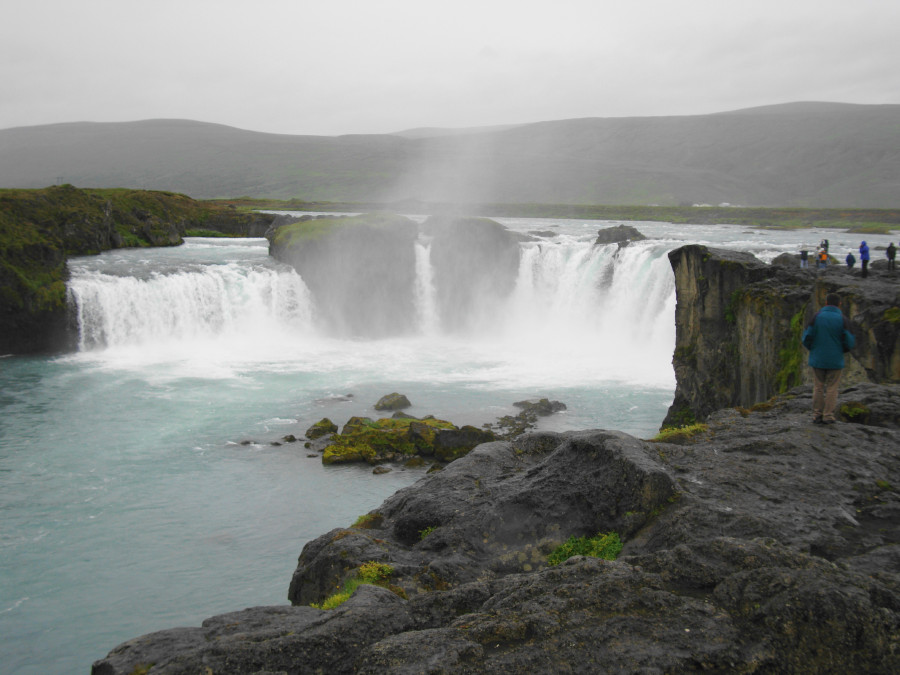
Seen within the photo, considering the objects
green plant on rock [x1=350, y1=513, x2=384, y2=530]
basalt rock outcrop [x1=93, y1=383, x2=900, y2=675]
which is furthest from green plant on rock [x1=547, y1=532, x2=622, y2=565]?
green plant on rock [x1=350, y1=513, x2=384, y2=530]

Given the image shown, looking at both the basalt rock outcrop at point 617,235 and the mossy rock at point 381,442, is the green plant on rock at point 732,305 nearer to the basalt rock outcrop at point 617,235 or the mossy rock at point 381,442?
the mossy rock at point 381,442

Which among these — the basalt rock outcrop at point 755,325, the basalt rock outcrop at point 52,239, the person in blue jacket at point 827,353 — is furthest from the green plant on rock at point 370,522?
the basalt rock outcrop at point 52,239

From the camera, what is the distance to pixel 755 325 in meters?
21.7

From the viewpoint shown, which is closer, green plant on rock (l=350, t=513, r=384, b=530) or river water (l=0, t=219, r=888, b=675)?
green plant on rock (l=350, t=513, r=384, b=530)

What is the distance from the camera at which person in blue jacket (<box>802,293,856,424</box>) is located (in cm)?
1023

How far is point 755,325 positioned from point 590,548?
16.7 meters

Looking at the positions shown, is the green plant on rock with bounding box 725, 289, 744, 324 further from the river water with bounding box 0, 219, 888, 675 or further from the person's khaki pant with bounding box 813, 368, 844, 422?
the person's khaki pant with bounding box 813, 368, 844, 422

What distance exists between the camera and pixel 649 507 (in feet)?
25.5

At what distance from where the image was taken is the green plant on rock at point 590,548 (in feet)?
24.5

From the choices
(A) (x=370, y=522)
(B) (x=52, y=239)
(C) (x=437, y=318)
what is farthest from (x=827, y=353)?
(B) (x=52, y=239)

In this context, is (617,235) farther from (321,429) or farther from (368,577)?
(368,577)

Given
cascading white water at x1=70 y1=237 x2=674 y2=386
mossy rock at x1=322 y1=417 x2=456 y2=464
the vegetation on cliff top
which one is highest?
the vegetation on cliff top

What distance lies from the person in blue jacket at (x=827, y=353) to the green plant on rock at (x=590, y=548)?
16.4ft

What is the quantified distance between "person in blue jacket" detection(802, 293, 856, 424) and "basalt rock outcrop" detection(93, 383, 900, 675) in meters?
0.44
